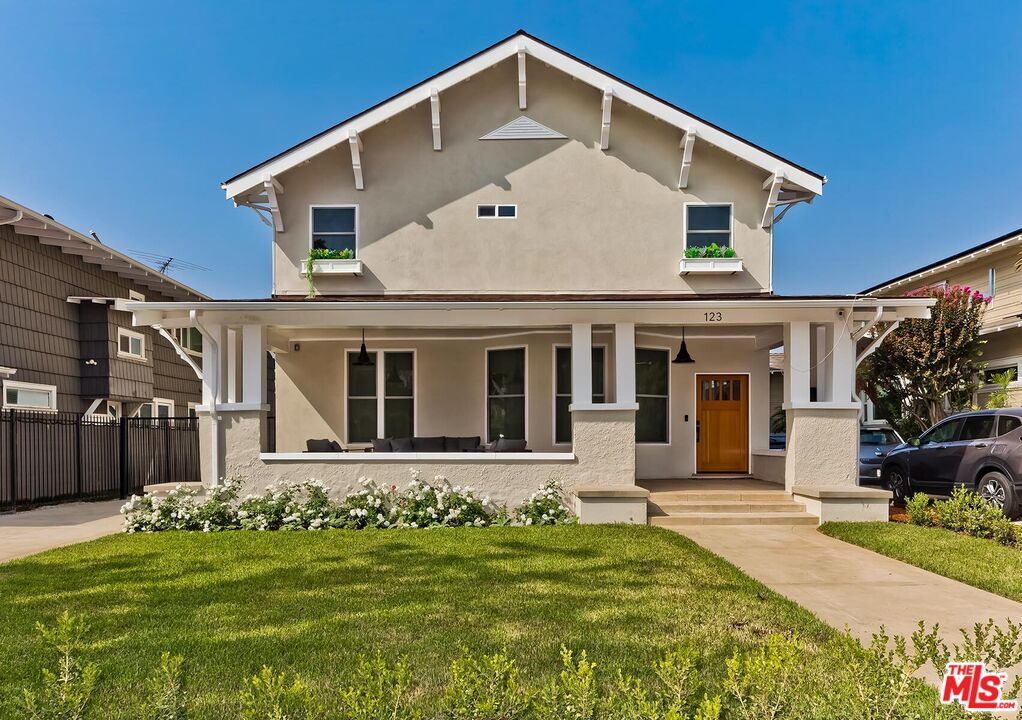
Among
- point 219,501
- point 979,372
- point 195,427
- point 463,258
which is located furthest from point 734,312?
point 195,427

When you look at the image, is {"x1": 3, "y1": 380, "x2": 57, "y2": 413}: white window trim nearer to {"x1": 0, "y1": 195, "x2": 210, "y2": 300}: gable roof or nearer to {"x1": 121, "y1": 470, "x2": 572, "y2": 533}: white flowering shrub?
{"x1": 0, "y1": 195, "x2": 210, "y2": 300}: gable roof

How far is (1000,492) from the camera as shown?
10.1m

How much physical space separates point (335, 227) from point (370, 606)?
9004 millimetres

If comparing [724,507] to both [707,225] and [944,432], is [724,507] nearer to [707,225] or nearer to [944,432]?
[944,432]

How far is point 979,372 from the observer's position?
15969mm

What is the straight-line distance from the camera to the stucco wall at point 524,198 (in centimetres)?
1234

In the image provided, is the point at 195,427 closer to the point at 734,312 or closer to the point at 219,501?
the point at 219,501

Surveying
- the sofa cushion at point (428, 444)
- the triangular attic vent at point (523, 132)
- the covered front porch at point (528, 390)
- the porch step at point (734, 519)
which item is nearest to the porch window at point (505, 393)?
the covered front porch at point (528, 390)

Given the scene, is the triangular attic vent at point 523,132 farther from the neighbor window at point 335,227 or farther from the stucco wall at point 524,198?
the neighbor window at point 335,227

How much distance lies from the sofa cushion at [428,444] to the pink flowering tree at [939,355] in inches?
487

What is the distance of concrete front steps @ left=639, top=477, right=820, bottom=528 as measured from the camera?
9.73 m

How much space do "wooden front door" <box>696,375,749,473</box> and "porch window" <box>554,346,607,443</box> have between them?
2.14m

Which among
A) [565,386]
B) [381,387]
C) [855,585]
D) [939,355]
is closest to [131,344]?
[381,387]

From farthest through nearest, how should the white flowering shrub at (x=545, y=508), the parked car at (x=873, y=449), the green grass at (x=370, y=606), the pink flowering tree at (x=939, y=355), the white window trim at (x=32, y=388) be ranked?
the pink flowering tree at (x=939, y=355) < the parked car at (x=873, y=449) < the white window trim at (x=32, y=388) < the white flowering shrub at (x=545, y=508) < the green grass at (x=370, y=606)
